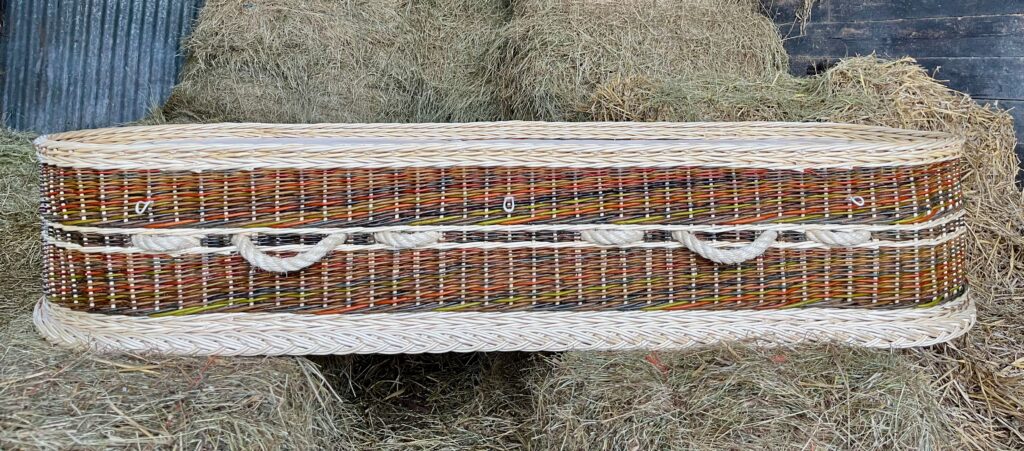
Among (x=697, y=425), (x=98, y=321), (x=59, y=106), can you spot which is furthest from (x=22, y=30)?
(x=697, y=425)

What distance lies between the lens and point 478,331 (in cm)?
190

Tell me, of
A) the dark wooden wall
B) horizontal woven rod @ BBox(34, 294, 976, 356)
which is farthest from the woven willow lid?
the dark wooden wall

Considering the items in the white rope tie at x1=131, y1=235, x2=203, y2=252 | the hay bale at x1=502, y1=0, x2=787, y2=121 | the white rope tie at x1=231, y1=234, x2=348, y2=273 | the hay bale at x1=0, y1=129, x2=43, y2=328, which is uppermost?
the hay bale at x1=502, y1=0, x2=787, y2=121

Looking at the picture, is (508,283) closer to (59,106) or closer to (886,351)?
(886,351)

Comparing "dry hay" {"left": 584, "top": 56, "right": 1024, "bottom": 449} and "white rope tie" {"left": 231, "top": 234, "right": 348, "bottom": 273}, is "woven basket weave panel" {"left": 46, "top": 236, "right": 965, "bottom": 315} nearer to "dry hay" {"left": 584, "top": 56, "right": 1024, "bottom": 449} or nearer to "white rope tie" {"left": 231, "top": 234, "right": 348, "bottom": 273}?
"white rope tie" {"left": 231, "top": 234, "right": 348, "bottom": 273}

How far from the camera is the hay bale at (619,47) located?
132 inches

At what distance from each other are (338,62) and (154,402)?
7.88ft

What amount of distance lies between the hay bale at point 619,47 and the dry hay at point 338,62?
→ 1.22ft

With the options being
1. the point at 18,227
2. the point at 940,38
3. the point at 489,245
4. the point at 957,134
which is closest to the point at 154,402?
the point at 489,245

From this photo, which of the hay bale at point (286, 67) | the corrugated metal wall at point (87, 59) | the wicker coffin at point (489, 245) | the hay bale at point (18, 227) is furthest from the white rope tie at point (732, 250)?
the corrugated metal wall at point (87, 59)

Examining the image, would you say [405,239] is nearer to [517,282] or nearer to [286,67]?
[517,282]

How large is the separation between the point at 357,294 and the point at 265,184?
1.03 ft

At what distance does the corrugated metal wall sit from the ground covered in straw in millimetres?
326

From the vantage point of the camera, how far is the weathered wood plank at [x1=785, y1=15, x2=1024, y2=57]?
9.07 feet
